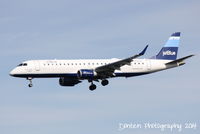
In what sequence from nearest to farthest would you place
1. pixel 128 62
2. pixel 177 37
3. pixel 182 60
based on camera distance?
pixel 128 62, pixel 182 60, pixel 177 37

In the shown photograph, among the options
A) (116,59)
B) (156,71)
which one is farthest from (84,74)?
(156,71)

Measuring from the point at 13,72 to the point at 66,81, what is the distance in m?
8.31

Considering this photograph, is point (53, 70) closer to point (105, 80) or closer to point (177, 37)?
point (105, 80)

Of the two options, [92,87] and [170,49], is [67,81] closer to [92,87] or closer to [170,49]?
[92,87]

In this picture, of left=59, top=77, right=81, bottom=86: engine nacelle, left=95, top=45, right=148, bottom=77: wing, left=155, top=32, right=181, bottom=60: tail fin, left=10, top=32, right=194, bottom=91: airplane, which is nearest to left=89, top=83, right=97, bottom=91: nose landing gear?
left=10, top=32, right=194, bottom=91: airplane

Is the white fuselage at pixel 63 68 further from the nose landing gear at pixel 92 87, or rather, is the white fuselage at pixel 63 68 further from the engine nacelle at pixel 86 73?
the nose landing gear at pixel 92 87

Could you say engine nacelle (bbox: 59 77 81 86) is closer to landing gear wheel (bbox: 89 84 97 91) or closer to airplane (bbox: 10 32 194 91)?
airplane (bbox: 10 32 194 91)

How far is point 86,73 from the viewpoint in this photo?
77.1 metres

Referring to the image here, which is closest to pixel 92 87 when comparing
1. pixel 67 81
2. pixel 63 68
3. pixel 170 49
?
pixel 67 81

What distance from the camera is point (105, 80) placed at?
8012 cm

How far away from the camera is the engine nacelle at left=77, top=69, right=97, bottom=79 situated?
7681cm

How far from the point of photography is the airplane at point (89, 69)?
7731cm

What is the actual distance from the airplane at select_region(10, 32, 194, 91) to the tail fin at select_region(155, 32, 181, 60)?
2147 millimetres

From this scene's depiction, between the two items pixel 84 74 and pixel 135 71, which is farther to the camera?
pixel 135 71
